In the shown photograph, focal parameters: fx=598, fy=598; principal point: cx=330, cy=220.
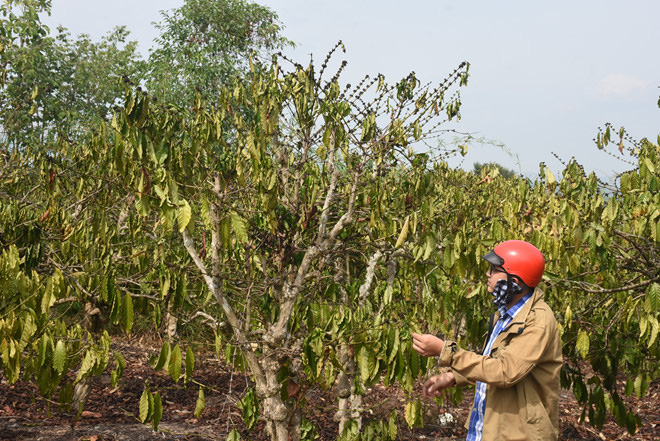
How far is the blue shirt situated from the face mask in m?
0.05

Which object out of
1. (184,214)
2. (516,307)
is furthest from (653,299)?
(184,214)

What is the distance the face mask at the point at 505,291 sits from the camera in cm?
292

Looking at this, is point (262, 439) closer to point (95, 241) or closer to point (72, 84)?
point (95, 241)

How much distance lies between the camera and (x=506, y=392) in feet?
9.22

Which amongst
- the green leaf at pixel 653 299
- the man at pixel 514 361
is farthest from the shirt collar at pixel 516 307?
the green leaf at pixel 653 299

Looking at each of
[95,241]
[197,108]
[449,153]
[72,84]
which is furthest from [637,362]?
[72,84]

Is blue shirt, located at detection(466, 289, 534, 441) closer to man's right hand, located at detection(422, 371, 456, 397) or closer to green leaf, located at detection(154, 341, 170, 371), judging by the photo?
man's right hand, located at detection(422, 371, 456, 397)

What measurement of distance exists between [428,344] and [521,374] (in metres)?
0.48

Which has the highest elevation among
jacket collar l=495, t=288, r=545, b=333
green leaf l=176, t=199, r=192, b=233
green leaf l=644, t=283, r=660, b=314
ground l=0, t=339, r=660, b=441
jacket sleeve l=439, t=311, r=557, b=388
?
green leaf l=176, t=199, r=192, b=233

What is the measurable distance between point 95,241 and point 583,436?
6751 millimetres

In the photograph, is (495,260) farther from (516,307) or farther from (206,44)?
(206,44)

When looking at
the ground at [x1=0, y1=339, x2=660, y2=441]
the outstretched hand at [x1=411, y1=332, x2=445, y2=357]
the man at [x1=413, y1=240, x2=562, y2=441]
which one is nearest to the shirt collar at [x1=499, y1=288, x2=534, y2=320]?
the man at [x1=413, y1=240, x2=562, y2=441]

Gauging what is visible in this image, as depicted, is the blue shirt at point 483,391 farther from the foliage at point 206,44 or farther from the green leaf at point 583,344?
the foliage at point 206,44

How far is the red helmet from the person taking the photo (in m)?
2.89
